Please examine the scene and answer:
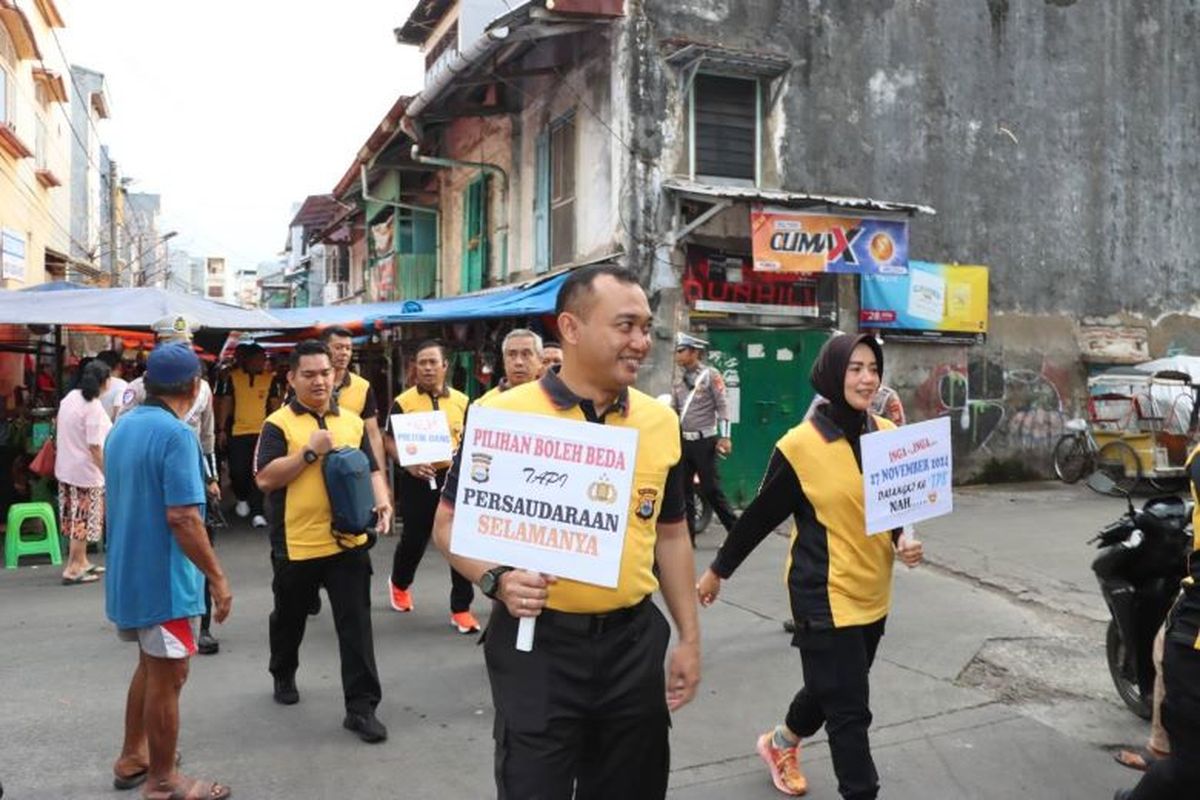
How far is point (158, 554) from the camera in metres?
3.76

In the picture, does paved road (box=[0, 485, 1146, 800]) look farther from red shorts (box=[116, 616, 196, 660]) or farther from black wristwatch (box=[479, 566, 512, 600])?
black wristwatch (box=[479, 566, 512, 600])

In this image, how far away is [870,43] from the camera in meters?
12.3

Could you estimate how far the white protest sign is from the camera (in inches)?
140

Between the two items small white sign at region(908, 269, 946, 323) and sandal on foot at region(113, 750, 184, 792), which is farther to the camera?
small white sign at region(908, 269, 946, 323)

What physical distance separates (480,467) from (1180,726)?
7.29ft

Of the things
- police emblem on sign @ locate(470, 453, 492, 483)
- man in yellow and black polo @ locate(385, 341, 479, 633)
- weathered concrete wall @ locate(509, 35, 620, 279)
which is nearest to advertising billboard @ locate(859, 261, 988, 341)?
weathered concrete wall @ locate(509, 35, 620, 279)

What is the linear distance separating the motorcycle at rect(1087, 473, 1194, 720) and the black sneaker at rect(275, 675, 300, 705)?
4.14m

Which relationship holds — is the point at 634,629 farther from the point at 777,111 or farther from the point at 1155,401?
the point at 1155,401

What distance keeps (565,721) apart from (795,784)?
1.93 meters

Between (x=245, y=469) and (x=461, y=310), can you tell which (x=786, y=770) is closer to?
(x=461, y=310)

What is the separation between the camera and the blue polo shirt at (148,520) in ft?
12.3

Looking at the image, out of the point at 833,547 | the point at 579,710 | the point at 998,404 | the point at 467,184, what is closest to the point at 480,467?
the point at 579,710

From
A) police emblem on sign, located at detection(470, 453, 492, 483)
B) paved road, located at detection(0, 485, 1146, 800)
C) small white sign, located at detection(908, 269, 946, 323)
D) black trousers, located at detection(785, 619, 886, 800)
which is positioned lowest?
paved road, located at detection(0, 485, 1146, 800)

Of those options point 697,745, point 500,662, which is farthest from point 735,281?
point 500,662
